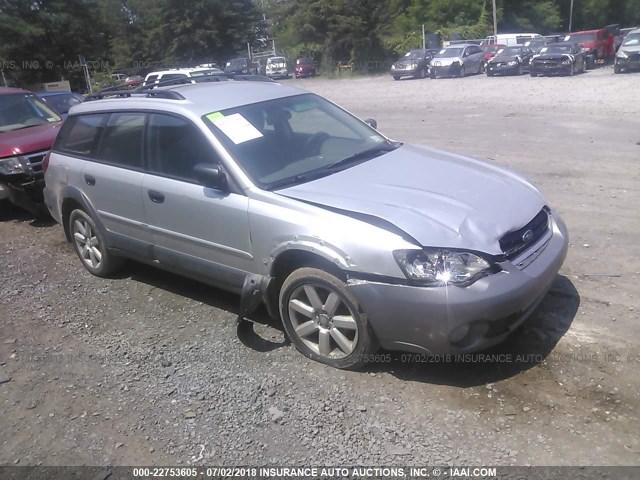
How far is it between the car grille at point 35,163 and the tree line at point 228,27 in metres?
36.3

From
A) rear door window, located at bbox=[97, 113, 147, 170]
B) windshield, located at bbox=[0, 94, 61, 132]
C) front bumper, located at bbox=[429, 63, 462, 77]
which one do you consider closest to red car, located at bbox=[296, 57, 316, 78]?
front bumper, located at bbox=[429, 63, 462, 77]

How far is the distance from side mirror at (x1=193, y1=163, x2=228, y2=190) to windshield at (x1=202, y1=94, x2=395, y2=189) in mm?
159

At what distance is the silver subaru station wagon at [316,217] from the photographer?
3.49 metres

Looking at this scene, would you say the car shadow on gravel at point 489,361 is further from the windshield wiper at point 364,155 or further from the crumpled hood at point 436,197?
the windshield wiper at point 364,155

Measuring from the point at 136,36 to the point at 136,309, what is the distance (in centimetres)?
6124

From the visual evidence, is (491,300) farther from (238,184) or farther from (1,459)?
(1,459)

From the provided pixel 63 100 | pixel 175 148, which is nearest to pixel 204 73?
pixel 175 148

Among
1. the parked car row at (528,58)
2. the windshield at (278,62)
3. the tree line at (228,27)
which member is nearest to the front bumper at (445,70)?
the parked car row at (528,58)

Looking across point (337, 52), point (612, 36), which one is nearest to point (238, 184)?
point (612, 36)

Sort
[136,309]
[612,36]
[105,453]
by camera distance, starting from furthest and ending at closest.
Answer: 1. [612,36]
2. [136,309]
3. [105,453]

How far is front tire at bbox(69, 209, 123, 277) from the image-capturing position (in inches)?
223

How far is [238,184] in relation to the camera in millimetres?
4207

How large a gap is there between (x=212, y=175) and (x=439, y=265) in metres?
1.69

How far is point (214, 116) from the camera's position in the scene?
179 inches
